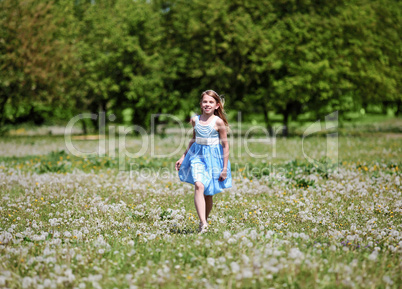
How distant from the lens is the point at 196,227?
6.70 meters

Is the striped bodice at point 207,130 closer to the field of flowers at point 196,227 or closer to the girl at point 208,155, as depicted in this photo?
the girl at point 208,155

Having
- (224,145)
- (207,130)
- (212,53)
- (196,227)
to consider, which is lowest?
(196,227)

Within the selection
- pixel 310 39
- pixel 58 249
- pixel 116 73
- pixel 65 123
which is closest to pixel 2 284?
pixel 58 249

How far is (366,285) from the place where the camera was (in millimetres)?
3967

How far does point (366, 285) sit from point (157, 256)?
225cm

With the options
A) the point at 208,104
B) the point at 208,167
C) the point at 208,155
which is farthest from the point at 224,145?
the point at 208,104

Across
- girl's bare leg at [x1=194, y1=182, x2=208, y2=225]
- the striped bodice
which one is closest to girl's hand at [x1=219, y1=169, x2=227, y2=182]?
girl's bare leg at [x1=194, y1=182, x2=208, y2=225]

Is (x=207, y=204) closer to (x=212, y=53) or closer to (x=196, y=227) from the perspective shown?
(x=196, y=227)

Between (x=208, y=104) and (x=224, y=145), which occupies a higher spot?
(x=208, y=104)

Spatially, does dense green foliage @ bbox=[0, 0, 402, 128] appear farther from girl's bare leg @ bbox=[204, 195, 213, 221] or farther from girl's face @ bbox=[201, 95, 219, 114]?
girl's bare leg @ bbox=[204, 195, 213, 221]

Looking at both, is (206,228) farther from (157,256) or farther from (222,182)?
(157,256)

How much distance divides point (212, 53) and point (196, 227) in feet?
84.7

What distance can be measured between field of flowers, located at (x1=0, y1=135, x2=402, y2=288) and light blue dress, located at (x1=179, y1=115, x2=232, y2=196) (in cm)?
69

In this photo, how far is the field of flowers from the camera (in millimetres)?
4137
